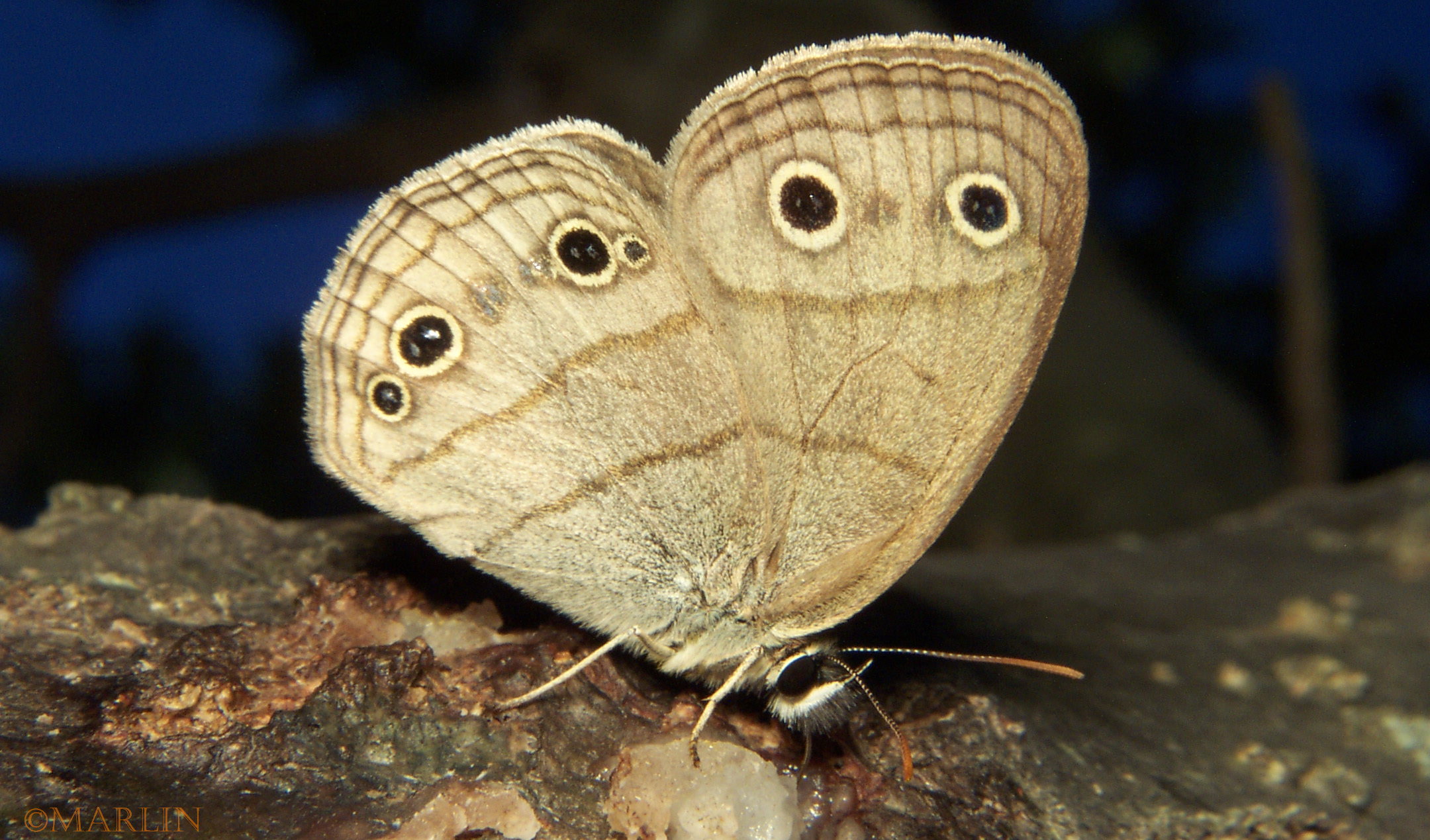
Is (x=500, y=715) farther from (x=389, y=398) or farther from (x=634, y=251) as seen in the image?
(x=634, y=251)

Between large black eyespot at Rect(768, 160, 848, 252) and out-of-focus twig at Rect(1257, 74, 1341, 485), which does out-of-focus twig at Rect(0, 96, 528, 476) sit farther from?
large black eyespot at Rect(768, 160, 848, 252)

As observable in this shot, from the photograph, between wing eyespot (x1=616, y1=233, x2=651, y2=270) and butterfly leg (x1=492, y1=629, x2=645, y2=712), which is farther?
wing eyespot (x1=616, y1=233, x2=651, y2=270)

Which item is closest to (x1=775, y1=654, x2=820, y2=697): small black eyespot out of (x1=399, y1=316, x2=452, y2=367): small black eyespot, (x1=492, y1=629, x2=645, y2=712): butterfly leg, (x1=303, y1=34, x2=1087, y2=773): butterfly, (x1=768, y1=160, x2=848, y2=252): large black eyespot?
(x1=303, y1=34, x2=1087, y2=773): butterfly

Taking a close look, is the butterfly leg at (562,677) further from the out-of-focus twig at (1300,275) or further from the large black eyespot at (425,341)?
the out-of-focus twig at (1300,275)

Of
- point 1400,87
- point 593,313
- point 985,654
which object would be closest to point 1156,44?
point 1400,87

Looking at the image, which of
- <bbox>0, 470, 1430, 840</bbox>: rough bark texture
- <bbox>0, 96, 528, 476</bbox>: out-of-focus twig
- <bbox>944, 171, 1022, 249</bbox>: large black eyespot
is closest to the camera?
<bbox>0, 470, 1430, 840</bbox>: rough bark texture

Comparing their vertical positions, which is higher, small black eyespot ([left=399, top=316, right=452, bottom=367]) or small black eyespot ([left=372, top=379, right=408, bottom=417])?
small black eyespot ([left=399, top=316, right=452, bottom=367])
